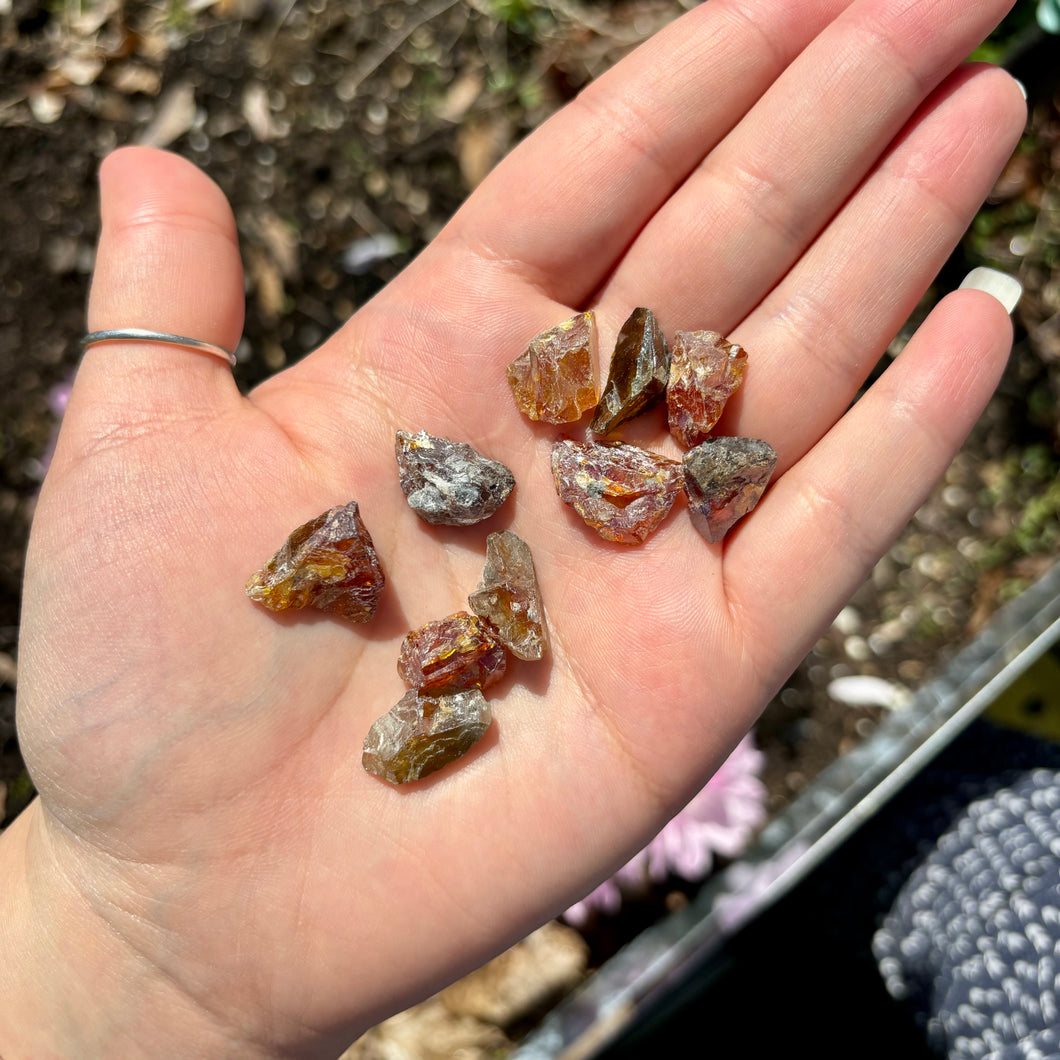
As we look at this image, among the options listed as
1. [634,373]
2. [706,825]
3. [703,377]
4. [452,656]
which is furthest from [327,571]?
[706,825]

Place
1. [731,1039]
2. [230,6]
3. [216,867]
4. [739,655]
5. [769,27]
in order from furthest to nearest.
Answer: [230,6] → [731,1039] → [769,27] → [739,655] → [216,867]

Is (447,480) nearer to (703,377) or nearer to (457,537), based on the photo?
(457,537)

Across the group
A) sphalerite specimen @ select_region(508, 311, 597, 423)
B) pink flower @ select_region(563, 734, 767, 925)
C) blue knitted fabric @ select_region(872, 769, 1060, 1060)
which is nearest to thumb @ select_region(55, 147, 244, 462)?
sphalerite specimen @ select_region(508, 311, 597, 423)

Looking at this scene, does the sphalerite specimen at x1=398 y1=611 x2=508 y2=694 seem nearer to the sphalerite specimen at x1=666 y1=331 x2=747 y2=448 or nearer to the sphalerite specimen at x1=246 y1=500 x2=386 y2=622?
the sphalerite specimen at x1=246 y1=500 x2=386 y2=622

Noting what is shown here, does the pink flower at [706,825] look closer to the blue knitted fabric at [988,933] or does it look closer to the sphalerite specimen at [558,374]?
the blue knitted fabric at [988,933]

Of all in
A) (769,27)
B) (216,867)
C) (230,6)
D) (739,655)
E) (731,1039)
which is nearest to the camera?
(216,867)

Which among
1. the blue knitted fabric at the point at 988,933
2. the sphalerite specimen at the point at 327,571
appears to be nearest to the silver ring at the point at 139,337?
the sphalerite specimen at the point at 327,571

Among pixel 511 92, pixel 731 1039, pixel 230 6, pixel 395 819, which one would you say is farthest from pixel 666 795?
pixel 230 6

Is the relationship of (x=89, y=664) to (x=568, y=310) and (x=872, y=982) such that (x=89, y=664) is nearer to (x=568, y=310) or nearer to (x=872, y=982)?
(x=568, y=310)
